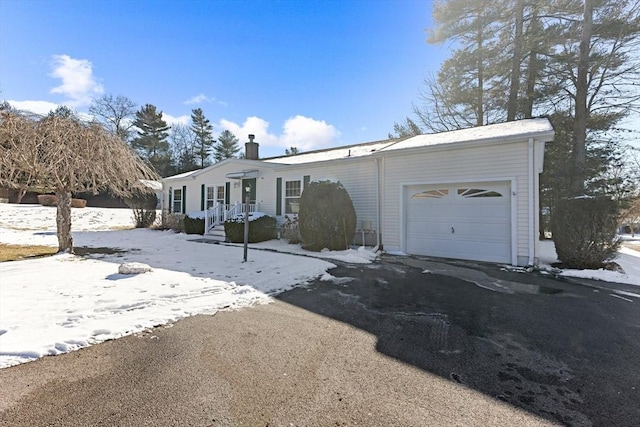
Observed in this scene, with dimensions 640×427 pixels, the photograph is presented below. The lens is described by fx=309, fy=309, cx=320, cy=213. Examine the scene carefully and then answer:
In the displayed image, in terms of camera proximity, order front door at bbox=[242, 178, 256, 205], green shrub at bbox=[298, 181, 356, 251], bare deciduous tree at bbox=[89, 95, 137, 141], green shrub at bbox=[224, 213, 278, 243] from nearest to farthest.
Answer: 1. green shrub at bbox=[298, 181, 356, 251]
2. green shrub at bbox=[224, 213, 278, 243]
3. front door at bbox=[242, 178, 256, 205]
4. bare deciduous tree at bbox=[89, 95, 137, 141]

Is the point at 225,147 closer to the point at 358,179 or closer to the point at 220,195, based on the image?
the point at 220,195

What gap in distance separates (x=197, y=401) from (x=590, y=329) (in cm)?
450

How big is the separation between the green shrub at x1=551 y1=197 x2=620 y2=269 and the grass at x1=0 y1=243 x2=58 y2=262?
13.4 m

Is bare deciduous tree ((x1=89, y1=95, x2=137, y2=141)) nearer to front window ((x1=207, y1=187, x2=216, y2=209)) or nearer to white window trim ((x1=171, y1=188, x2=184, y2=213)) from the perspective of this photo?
white window trim ((x1=171, y1=188, x2=184, y2=213))

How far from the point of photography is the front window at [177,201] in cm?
1856

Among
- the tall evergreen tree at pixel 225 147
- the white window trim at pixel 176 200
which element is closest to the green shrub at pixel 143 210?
the white window trim at pixel 176 200

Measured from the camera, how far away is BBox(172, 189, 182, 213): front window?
731 inches

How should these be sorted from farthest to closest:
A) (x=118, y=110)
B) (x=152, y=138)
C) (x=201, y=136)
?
(x=201, y=136), (x=152, y=138), (x=118, y=110)

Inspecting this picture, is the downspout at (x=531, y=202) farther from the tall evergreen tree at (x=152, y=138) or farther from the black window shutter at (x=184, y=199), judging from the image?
the tall evergreen tree at (x=152, y=138)

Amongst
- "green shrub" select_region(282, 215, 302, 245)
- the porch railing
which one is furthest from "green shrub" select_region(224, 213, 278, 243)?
the porch railing

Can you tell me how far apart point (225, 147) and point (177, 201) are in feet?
70.3

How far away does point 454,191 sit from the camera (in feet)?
29.6

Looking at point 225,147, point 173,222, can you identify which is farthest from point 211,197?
point 225,147

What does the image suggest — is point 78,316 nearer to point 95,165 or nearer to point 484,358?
point 484,358
